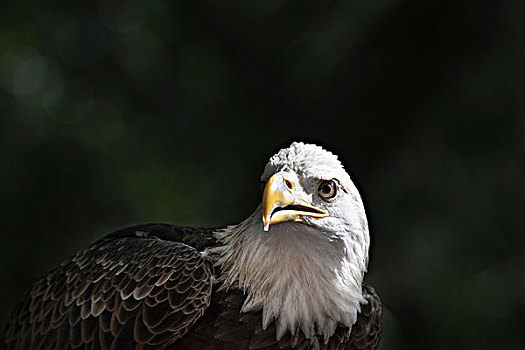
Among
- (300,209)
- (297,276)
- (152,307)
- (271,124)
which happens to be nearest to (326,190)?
(300,209)

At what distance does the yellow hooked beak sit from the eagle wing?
0.44 metres

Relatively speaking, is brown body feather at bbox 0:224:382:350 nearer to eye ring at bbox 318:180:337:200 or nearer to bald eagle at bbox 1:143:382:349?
bald eagle at bbox 1:143:382:349

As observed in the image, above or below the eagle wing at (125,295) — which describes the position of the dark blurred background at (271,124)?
above

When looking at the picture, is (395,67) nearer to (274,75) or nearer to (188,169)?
(274,75)

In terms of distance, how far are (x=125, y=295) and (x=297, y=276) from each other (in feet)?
1.93

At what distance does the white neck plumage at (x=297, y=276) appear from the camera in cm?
202

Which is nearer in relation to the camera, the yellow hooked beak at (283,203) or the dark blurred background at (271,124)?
the yellow hooked beak at (283,203)

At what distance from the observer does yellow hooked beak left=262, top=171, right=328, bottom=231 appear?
183cm

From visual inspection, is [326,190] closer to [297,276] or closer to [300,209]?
[300,209]

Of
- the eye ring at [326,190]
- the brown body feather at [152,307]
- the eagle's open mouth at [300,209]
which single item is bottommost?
the brown body feather at [152,307]

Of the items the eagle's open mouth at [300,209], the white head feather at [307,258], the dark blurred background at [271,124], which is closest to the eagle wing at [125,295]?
the white head feather at [307,258]

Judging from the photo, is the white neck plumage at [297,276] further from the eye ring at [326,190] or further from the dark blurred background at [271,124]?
the dark blurred background at [271,124]

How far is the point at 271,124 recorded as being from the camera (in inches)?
180

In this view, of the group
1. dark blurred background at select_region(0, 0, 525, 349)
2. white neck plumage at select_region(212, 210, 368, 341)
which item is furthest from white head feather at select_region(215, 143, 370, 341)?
dark blurred background at select_region(0, 0, 525, 349)
